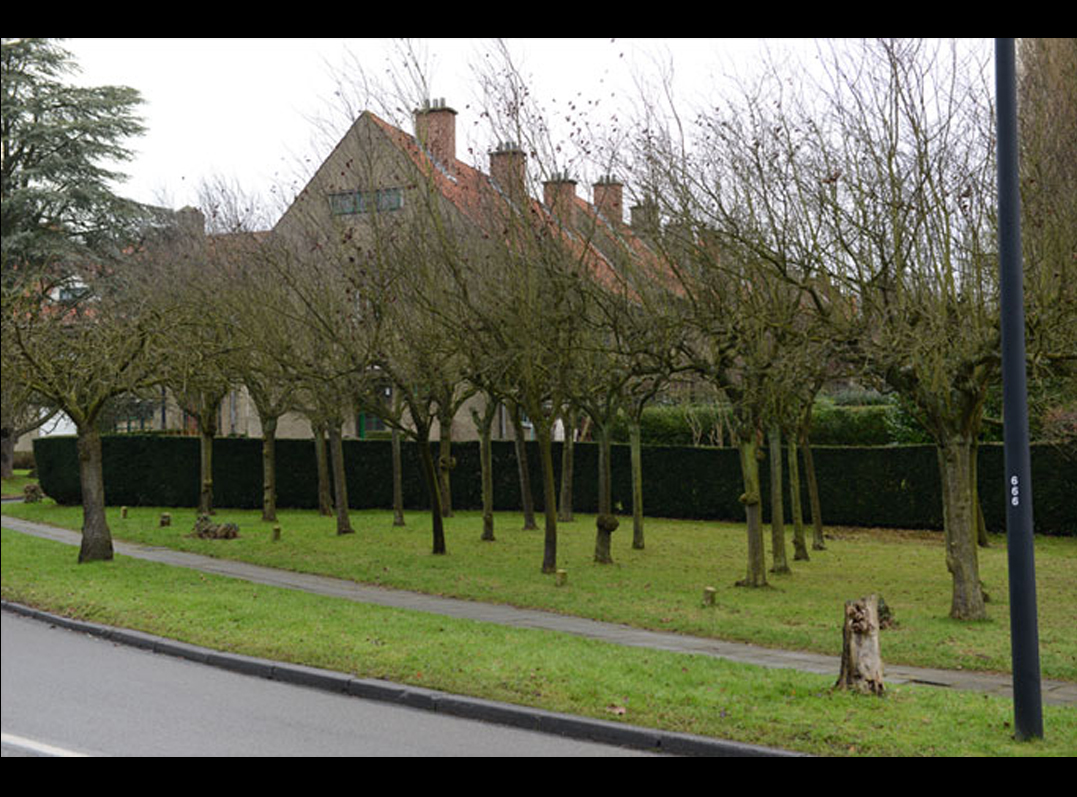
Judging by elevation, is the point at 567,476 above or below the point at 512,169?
below

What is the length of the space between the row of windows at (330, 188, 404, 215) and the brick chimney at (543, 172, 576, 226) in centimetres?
349

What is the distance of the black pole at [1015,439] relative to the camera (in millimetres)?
7285

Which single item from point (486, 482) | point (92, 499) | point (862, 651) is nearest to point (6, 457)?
point (486, 482)

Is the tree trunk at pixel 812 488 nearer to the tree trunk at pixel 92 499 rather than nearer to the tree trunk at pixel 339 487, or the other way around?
the tree trunk at pixel 339 487

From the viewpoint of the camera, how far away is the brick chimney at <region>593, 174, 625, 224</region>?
16141 mm

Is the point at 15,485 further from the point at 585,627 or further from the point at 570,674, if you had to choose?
the point at 570,674

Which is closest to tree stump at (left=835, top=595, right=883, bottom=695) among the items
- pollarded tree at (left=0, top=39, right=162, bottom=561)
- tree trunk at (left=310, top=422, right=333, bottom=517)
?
tree trunk at (left=310, top=422, right=333, bottom=517)

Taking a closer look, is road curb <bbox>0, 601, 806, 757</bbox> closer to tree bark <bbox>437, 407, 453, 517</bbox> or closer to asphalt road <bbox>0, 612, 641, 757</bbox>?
asphalt road <bbox>0, 612, 641, 757</bbox>

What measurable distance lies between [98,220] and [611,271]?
2324 cm

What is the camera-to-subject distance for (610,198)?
16.5 meters

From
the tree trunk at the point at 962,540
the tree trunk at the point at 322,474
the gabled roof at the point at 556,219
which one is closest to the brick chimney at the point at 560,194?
the gabled roof at the point at 556,219

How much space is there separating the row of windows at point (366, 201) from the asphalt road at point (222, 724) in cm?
1003

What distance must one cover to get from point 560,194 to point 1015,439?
10.1 meters

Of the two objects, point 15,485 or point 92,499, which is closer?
point 92,499
